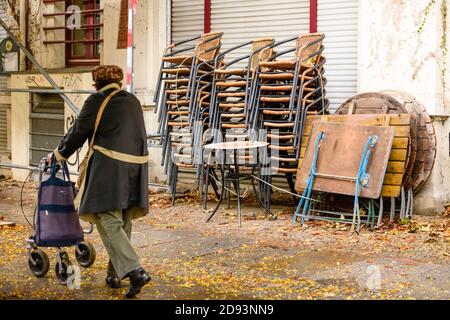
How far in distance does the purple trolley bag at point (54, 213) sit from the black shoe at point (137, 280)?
0.88 m

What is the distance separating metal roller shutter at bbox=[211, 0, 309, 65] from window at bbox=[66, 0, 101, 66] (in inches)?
109

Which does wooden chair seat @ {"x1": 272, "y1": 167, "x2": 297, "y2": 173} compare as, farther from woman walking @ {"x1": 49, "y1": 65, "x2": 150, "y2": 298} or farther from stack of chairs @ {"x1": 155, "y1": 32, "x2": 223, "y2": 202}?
woman walking @ {"x1": 49, "y1": 65, "x2": 150, "y2": 298}

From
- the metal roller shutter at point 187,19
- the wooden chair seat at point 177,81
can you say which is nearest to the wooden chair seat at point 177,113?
the wooden chair seat at point 177,81

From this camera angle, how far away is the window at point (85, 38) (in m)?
14.3

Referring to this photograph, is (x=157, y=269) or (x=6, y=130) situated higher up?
(x=6, y=130)

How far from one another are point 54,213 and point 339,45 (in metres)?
5.54

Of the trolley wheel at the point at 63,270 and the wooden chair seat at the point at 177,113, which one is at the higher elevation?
the wooden chair seat at the point at 177,113

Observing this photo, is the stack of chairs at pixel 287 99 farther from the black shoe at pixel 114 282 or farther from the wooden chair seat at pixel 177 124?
the black shoe at pixel 114 282

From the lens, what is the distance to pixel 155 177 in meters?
12.7

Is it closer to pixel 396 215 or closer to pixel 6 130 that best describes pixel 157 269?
pixel 396 215

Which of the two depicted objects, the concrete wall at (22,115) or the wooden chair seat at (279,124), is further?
the concrete wall at (22,115)

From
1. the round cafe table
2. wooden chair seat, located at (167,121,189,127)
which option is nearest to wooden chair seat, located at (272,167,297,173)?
the round cafe table
